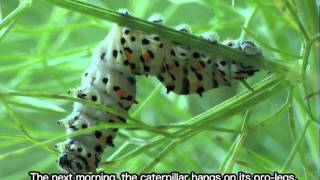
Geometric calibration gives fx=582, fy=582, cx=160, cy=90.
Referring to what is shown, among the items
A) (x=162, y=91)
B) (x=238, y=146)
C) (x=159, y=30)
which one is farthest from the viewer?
(x=162, y=91)

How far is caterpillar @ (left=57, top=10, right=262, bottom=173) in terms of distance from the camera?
2.36 feet

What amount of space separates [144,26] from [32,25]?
126 centimetres

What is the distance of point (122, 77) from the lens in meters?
0.75

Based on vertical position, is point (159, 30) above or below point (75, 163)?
above

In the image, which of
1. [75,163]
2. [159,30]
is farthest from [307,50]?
[75,163]

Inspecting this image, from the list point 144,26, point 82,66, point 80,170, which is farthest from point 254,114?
point 144,26

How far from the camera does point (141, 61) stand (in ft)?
2.43

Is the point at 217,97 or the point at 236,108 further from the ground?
the point at 217,97

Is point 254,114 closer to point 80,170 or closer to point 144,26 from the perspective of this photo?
point 80,170

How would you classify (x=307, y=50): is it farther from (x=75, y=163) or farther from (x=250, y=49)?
(x=75, y=163)

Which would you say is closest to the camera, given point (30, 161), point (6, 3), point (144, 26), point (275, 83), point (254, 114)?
point (144, 26)

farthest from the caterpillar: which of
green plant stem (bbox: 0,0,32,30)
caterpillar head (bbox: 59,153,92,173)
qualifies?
green plant stem (bbox: 0,0,32,30)

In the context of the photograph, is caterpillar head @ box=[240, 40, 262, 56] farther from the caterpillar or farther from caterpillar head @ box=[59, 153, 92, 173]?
caterpillar head @ box=[59, 153, 92, 173]

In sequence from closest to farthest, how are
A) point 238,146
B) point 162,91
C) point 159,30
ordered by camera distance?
point 159,30
point 238,146
point 162,91
